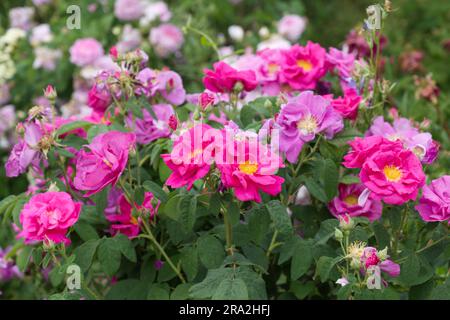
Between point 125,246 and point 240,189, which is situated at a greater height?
point 240,189

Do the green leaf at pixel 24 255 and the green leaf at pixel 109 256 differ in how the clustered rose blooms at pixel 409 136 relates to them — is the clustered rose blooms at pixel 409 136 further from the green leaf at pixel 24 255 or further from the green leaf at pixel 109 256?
the green leaf at pixel 24 255

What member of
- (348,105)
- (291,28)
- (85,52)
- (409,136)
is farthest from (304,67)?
(291,28)

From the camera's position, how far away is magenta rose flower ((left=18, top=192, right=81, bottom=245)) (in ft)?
5.17

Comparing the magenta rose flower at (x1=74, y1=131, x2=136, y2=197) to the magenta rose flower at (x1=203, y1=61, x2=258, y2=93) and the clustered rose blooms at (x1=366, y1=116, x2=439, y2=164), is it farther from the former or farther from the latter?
the clustered rose blooms at (x1=366, y1=116, x2=439, y2=164)

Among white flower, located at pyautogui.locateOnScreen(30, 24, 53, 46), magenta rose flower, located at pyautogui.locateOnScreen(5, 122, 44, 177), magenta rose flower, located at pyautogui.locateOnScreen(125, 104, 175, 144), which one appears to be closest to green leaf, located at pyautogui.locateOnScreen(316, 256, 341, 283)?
magenta rose flower, located at pyautogui.locateOnScreen(125, 104, 175, 144)

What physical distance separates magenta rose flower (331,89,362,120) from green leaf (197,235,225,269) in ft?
1.43

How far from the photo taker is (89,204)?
6.58 ft

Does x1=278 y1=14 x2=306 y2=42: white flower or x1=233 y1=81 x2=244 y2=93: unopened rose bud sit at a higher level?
x1=278 y1=14 x2=306 y2=42: white flower

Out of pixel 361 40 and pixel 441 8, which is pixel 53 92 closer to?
pixel 361 40

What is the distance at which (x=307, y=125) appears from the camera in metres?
1.68

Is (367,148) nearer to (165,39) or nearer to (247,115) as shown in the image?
(247,115)

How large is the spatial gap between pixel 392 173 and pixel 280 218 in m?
→ 0.24
